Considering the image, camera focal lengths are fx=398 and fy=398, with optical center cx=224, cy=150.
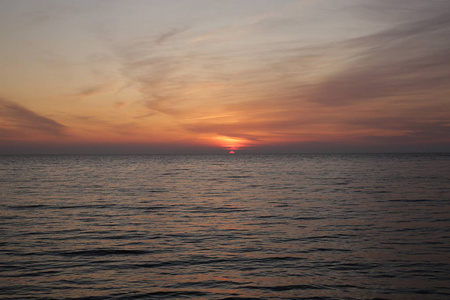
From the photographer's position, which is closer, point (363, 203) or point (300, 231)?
point (300, 231)

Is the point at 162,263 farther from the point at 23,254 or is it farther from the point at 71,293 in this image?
the point at 23,254

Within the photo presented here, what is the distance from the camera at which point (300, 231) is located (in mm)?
22281

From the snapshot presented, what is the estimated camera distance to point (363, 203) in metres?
34.2

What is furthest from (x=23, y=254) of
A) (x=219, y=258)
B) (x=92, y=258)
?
Result: (x=219, y=258)

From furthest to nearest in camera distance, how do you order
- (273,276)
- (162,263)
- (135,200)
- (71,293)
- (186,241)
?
(135,200) → (186,241) → (162,263) → (273,276) → (71,293)

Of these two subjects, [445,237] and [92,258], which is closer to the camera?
[92,258]

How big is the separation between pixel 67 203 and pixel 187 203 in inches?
408

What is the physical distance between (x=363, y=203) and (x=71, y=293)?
27.4 metres

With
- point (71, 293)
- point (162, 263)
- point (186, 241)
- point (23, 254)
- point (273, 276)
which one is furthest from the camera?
point (186, 241)

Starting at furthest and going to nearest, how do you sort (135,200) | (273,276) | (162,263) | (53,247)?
(135,200) < (53,247) < (162,263) < (273,276)

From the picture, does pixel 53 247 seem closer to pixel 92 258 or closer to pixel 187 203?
pixel 92 258

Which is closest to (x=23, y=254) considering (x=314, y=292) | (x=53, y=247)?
(x=53, y=247)

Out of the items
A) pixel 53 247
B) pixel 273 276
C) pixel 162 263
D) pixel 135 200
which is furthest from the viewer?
pixel 135 200

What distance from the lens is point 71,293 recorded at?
12.6 metres
